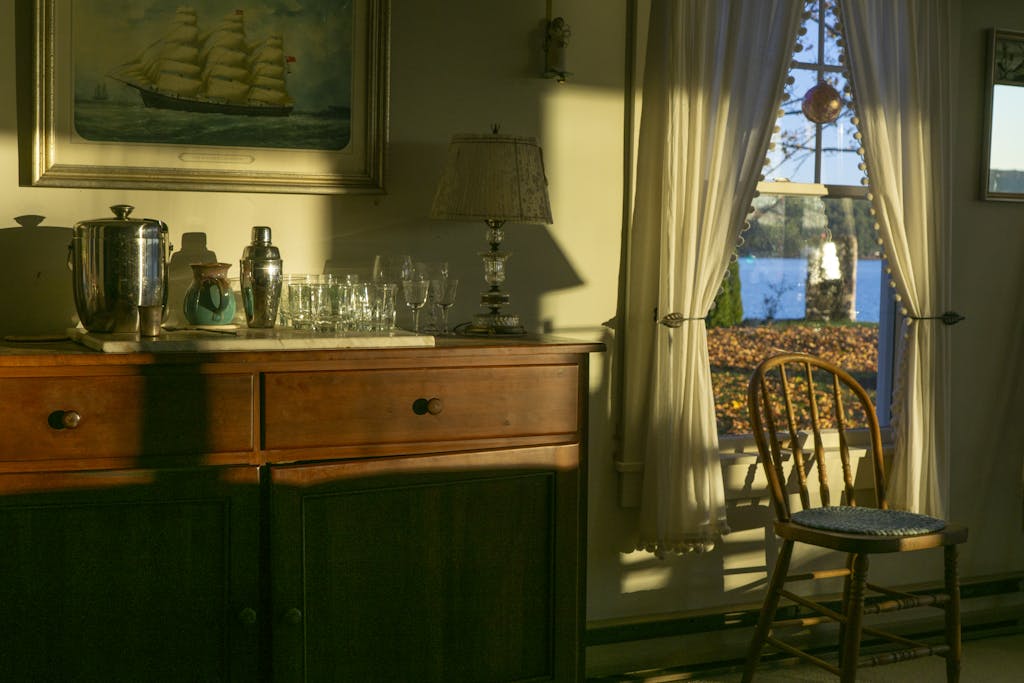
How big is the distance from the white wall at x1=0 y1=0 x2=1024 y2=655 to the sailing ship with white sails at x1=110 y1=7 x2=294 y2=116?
0.81 ft

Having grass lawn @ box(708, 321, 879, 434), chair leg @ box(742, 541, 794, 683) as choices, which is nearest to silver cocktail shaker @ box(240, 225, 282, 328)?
grass lawn @ box(708, 321, 879, 434)

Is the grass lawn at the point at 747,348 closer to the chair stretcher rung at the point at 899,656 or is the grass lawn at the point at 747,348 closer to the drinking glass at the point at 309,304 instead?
the chair stretcher rung at the point at 899,656

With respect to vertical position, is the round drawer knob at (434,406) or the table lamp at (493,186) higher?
the table lamp at (493,186)

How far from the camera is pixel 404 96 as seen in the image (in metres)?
3.19

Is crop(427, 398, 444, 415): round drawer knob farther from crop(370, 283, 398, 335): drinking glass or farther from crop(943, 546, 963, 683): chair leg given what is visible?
crop(943, 546, 963, 683): chair leg

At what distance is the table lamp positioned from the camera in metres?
2.92

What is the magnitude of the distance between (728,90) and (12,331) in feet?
7.15

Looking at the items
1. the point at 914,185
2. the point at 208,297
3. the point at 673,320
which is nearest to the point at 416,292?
the point at 208,297

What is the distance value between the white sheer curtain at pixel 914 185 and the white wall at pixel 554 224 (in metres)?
0.22

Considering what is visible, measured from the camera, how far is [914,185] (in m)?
3.71

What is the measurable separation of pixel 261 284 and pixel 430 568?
0.82m

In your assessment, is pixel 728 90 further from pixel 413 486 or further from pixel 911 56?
pixel 413 486

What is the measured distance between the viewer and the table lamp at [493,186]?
292 cm

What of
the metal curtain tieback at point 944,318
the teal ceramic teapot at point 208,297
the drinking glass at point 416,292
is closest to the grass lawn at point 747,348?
the metal curtain tieback at point 944,318
